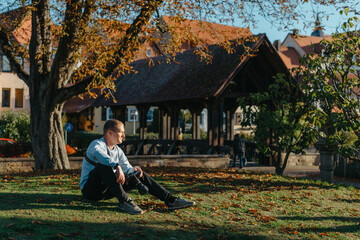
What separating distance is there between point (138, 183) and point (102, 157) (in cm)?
64

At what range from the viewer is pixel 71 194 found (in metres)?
7.45

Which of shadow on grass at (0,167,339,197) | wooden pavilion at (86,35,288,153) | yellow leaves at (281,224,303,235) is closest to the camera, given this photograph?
yellow leaves at (281,224,303,235)

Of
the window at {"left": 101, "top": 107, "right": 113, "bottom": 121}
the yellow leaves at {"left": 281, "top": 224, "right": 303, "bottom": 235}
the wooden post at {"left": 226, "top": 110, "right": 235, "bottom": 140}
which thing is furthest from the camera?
the window at {"left": 101, "top": 107, "right": 113, "bottom": 121}

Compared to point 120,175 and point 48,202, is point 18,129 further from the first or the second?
point 120,175

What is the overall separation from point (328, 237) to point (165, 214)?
2398mm

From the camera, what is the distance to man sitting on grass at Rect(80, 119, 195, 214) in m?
5.81

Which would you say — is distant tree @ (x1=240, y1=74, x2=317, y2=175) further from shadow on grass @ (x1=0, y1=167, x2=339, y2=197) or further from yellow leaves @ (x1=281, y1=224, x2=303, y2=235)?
yellow leaves @ (x1=281, y1=224, x2=303, y2=235)

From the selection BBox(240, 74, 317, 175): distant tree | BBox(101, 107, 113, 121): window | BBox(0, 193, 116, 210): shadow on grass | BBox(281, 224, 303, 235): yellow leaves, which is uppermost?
BBox(101, 107, 113, 121): window

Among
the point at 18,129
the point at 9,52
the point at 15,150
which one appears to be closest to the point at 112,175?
the point at 9,52

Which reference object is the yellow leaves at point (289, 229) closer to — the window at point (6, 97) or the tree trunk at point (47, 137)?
the tree trunk at point (47, 137)

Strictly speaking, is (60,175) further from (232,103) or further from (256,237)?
(232,103)

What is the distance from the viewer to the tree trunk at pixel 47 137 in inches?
504

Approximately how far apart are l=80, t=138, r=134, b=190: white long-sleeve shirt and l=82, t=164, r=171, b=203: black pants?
0.09 metres

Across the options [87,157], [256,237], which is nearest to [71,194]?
[87,157]
